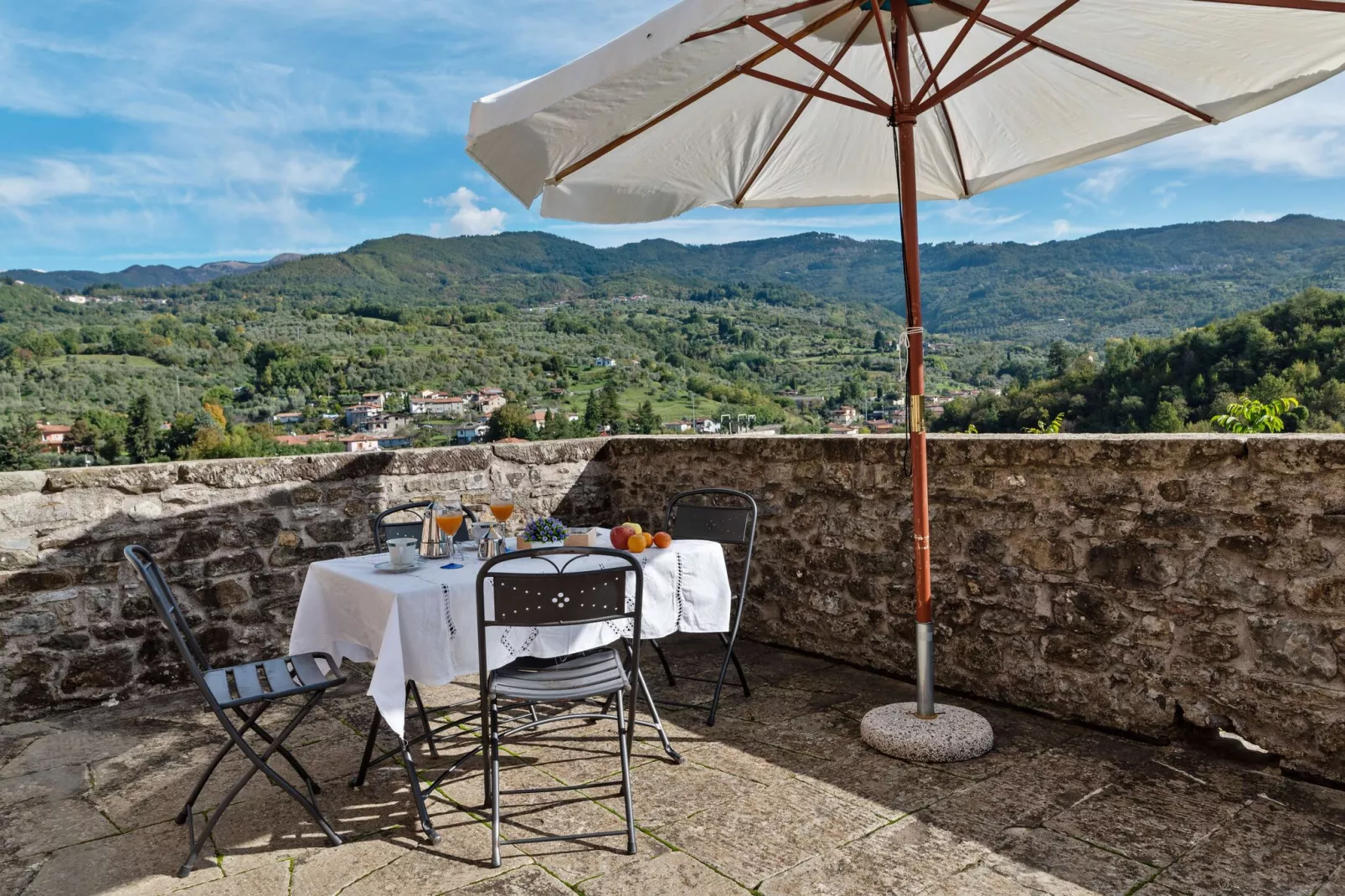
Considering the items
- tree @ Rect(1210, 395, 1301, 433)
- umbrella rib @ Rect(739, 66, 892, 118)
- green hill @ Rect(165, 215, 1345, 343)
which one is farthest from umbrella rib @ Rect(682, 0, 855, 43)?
tree @ Rect(1210, 395, 1301, 433)

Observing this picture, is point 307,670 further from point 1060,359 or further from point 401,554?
point 1060,359

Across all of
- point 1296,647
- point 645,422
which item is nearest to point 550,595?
point 1296,647

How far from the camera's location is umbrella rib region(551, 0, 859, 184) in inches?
103

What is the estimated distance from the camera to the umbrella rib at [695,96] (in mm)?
2613

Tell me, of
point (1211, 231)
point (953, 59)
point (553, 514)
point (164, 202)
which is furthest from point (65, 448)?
point (164, 202)

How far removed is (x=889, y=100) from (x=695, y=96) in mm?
807

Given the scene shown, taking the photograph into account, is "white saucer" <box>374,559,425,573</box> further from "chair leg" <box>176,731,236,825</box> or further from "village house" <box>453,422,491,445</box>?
"village house" <box>453,422,491,445</box>

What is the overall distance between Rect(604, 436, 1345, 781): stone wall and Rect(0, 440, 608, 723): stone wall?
2.23 meters

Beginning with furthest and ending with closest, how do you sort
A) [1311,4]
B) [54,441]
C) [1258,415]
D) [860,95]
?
[54,441] < [1258,415] < [860,95] < [1311,4]

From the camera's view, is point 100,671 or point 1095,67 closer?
point 1095,67

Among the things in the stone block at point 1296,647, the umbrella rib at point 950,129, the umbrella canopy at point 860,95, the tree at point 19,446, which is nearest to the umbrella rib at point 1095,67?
the umbrella canopy at point 860,95

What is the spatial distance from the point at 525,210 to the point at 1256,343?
7.35m

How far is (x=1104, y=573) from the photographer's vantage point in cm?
308

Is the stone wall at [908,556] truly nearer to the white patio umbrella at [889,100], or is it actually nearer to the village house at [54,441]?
the white patio umbrella at [889,100]
